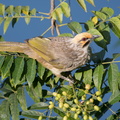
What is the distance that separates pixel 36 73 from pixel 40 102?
19 cm

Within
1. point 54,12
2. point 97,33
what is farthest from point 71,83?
point 54,12

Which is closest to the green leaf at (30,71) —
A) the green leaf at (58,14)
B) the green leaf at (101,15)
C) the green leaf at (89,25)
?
the green leaf at (58,14)

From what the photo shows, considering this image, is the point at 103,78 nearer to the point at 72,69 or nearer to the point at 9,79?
the point at 72,69

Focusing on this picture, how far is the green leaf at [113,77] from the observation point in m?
1.80

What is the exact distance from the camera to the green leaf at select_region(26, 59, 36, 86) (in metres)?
1.82

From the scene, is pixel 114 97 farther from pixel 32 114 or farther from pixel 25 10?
pixel 25 10

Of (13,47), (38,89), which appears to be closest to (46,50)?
(13,47)

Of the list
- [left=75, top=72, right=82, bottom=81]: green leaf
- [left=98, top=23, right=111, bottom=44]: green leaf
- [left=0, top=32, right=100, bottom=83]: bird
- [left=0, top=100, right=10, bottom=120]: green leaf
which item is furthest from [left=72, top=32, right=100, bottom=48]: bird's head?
[left=0, top=100, right=10, bottom=120]: green leaf

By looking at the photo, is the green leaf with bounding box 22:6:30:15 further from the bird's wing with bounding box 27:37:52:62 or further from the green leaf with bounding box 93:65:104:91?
the green leaf with bounding box 93:65:104:91

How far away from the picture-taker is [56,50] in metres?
2.07

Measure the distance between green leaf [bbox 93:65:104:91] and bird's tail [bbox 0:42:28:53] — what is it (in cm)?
52

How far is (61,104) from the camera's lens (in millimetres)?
1771

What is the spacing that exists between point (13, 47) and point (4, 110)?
415 mm

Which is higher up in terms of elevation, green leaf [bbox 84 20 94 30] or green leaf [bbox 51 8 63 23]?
green leaf [bbox 51 8 63 23]
